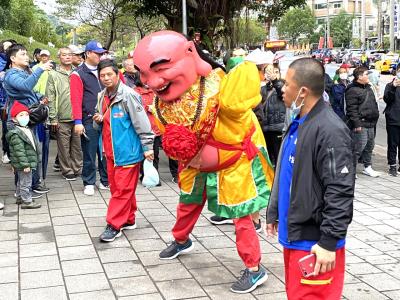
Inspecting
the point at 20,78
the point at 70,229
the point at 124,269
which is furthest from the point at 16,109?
the point at 124,269

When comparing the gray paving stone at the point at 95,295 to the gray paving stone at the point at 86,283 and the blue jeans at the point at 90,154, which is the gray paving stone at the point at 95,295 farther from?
the blue jeans at the point at 90,154

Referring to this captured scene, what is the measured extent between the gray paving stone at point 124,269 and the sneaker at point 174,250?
0.81ft

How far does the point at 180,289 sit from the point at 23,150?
292 centimetres

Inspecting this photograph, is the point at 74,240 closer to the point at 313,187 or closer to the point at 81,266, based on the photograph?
the point at 81,266

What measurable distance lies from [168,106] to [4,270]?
1.92m

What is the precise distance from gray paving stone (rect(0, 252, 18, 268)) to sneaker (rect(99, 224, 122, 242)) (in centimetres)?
79

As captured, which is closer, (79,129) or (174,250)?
(174,250)

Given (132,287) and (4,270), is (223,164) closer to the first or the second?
(132,287)

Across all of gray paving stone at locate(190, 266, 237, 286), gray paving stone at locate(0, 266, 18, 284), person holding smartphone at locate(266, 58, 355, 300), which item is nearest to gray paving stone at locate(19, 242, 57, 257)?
gray paving stone at locate(0, 266, 18, 284)

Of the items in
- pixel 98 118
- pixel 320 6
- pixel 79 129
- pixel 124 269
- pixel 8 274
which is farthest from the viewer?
pixel 320 6

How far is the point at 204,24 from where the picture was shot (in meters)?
11.9

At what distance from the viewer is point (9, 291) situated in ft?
13.3

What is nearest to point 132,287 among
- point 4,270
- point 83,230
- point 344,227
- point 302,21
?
point 4,270

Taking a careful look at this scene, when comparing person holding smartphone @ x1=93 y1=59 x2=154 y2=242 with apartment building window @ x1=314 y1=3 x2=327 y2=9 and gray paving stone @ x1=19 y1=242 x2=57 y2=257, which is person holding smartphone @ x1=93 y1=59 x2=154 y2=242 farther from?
apartment building window @ x1=314 y1=3 x2=327 y2=9
